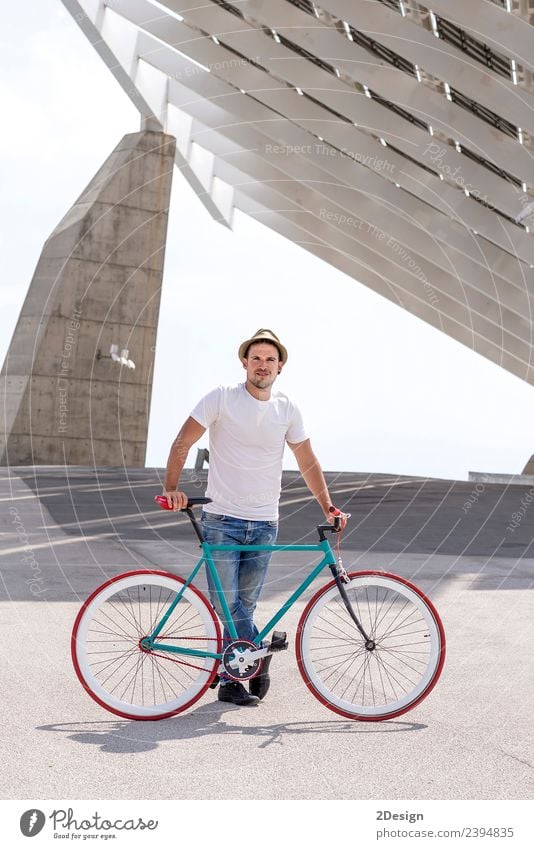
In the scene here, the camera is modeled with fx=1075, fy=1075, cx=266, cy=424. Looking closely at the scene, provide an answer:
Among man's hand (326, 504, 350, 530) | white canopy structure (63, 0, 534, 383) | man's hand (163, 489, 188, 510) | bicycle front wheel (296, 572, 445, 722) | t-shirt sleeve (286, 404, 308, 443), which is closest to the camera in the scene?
man's hand (163, 489, 188, 510)

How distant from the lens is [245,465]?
4.93 meters

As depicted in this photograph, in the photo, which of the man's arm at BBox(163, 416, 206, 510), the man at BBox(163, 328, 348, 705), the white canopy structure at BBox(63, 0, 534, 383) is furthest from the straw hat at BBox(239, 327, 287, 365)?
the white canopy structure at BBox(63, 0, 534, 383)

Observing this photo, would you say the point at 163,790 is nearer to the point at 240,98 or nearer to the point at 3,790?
the point at 3,790

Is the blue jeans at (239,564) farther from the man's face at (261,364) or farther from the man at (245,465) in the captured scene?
the man's face at (261,364)

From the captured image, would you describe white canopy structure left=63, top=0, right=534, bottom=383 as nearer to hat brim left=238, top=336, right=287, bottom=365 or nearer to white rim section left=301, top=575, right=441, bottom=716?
hat brim left=238, top=336, right=287, bottom=365

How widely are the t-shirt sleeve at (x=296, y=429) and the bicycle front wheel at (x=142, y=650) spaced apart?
33.6 inches

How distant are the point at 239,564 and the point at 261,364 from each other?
0.94m

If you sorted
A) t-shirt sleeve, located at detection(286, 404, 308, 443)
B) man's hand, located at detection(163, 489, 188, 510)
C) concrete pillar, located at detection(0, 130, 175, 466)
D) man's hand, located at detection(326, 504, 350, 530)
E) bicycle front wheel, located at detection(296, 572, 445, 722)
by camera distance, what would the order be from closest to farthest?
man's hand, located at detection(163, 489, 188, 510) → bicycle front wheel, located at detection(296, 572, 445, 722) → man's hand, located at detection(326, 504, 350, 530) → t-shirt sleeve, located at detection(286, 404, 308, 443) → concrete pillar, located at detection(0, 130, 175, 466)

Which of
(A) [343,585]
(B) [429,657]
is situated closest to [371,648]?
(B) [429,657]

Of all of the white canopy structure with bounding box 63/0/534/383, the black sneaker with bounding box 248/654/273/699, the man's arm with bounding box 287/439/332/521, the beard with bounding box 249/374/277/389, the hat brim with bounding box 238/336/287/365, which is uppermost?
the white canopy structure with bounding box 63/0/534/383

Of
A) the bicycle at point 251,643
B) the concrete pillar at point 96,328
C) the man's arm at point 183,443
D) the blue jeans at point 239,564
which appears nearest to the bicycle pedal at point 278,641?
the bicycle at point 251,643

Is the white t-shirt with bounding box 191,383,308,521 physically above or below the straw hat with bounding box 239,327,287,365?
below

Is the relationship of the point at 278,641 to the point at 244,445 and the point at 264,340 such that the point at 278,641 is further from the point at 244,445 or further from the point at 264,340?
the point at 264,340

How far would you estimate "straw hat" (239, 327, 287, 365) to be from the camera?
4.91 metres
